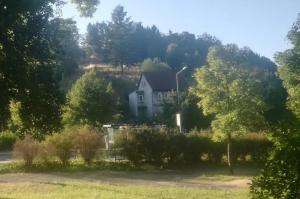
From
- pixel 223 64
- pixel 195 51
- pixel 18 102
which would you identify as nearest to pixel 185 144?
pixel 223 64

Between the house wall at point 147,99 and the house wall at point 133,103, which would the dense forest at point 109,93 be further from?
the house wall at point 133,103

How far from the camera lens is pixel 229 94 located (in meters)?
27.1

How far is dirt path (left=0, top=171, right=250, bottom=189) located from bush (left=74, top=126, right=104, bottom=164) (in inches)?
95.6

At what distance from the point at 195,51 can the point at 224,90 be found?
9169cm

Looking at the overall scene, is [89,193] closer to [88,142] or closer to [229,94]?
[229,94]

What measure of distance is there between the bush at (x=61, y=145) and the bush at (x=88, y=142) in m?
0.42

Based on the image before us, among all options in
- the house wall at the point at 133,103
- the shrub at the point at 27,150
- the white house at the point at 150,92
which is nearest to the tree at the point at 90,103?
the shrub at the point at 27,150

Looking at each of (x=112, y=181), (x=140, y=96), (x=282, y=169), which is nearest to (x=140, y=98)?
(x=140, y=96)

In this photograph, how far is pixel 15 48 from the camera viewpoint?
12961mm

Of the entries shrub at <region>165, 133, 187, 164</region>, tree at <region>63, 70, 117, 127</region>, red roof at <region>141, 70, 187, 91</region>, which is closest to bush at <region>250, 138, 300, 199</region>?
shrub at <region>165, 133, 187, 164</region>

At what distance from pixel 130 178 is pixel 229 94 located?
23.6 ft

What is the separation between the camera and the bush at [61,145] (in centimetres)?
2952

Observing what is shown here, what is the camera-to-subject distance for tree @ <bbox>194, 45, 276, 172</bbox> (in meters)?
26.8

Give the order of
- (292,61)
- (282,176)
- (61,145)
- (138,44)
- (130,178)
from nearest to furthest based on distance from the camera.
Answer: (282,176) → (130,178) → (61,145) → (292,61) → (138,44)
